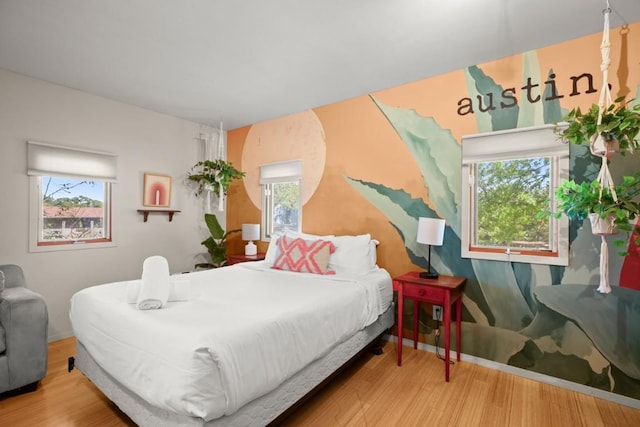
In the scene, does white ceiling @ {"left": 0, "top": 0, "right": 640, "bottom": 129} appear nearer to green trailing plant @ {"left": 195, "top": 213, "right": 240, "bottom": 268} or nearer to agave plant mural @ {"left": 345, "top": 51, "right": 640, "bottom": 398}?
agave plant mural @ {"left": 345, "top": 51, "right": 640, "bottom": 398}

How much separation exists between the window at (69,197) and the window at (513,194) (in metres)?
3.84

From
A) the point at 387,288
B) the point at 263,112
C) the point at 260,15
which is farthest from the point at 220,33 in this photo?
the point at 387,288

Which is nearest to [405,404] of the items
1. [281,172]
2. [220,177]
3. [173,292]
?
[173,292]

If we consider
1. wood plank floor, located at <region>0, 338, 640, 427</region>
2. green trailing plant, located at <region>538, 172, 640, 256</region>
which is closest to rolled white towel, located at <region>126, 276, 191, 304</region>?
wood plank floor, located at <region>0, 338, 640, 427</region>

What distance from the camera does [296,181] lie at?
3920mm

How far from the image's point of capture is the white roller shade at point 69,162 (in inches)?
115

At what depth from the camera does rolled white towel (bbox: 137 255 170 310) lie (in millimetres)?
1767

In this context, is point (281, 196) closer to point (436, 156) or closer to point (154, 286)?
point (436, 156)

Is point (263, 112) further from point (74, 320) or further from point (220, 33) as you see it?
point (74, 320)

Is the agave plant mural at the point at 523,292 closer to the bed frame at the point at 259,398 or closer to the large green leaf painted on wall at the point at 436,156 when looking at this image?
the large green leaf painted on wall at the point at 436,156

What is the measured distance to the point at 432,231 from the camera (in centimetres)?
252

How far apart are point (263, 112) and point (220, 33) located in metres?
1.66

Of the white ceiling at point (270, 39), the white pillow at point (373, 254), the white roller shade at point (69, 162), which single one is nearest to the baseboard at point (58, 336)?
the white roller shade at point (69, 162)

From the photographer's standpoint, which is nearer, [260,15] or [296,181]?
[260,15]
